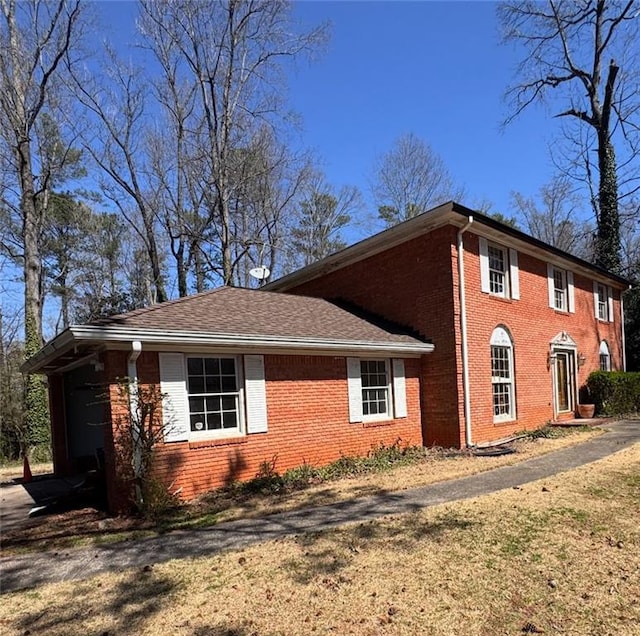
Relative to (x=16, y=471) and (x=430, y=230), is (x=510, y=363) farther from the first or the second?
(x=16, y=471)

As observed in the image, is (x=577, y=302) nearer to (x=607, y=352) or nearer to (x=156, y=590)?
(x=607, y=352)

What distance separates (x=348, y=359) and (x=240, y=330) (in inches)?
109

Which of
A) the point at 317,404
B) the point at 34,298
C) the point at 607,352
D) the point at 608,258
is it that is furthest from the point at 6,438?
the point at 608,258

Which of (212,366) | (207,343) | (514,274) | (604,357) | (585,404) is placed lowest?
(585,404)

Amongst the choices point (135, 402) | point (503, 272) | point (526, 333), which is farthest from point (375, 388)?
point (135, 402)

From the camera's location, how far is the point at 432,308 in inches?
456

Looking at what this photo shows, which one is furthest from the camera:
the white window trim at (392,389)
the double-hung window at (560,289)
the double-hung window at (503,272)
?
the double-hung window at (560,289)

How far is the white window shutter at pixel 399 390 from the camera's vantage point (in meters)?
11.1

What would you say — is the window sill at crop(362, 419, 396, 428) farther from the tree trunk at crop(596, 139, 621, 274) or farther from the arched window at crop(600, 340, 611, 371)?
the tree trunk at crop(596, 139, 621, 274)

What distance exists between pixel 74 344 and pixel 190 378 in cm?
184

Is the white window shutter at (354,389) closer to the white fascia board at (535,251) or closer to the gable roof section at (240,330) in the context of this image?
the gable roof section at (240,330)

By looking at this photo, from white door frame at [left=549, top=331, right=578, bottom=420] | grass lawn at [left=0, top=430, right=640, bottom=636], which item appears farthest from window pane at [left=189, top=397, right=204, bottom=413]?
white door frame at [left=549, top=331, right=578, bottom=420]

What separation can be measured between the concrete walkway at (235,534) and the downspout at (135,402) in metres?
1.42

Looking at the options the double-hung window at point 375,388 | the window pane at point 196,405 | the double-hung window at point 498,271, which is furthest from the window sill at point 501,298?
the window pane at point 196,405
